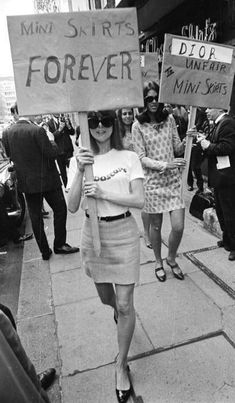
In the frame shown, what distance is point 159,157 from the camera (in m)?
3.00

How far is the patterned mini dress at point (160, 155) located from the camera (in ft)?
9.70

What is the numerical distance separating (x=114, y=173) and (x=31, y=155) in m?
2.16

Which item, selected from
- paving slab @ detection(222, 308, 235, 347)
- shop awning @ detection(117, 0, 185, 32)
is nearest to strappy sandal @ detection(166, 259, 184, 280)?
paving slab @ detection(222, 308, 235, 347)

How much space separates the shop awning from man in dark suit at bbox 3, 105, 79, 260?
4623 mm

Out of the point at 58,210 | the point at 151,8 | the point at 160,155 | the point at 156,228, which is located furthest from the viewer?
the point at 151,8

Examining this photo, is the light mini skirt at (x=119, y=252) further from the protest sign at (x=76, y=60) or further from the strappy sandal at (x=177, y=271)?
the strappy sandal at (x=177, y=271)

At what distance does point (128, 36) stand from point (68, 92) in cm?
46

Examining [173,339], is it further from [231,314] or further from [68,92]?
[68,92]

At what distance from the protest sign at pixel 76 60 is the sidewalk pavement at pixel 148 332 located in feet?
5.81

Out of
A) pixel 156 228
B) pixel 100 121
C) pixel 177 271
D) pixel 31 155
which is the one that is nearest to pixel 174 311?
pixel 177 271

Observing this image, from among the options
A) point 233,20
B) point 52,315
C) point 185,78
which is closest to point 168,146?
point 185,78

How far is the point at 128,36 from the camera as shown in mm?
1819

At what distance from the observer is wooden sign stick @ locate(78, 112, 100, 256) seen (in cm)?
184

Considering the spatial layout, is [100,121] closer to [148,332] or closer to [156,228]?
[156,228]
